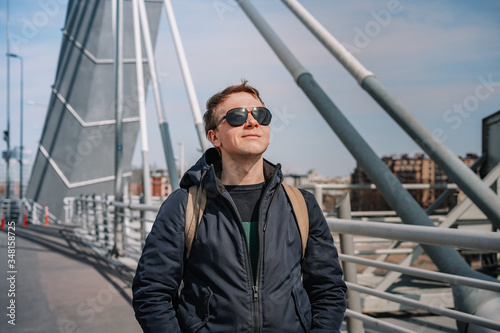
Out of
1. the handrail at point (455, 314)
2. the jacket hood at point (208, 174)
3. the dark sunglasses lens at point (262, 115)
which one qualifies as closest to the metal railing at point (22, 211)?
the handrail at point (455, 314)

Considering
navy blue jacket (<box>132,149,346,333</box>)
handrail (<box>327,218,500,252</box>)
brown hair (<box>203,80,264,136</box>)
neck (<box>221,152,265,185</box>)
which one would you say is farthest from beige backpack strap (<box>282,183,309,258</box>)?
handrail (<box>327,218,500,252</box>)

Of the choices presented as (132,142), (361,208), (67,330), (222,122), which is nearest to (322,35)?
(67,330)

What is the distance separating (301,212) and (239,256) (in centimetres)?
32

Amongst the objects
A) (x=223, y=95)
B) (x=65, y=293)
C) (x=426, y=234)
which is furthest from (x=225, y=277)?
(x=65, y=293)

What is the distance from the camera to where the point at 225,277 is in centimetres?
→ 169

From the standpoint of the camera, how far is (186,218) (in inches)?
69.0

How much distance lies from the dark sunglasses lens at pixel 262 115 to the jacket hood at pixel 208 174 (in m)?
0.19

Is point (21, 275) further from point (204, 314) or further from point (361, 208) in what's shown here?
point (361, 208)

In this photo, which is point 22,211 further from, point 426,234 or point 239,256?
point 239,256

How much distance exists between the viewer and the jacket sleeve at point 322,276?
1829mm

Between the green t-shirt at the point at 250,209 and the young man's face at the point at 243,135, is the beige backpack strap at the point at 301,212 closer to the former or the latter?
the green t-shirt at the point at 250,209

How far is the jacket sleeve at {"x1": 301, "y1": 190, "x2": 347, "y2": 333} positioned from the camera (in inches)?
72.0

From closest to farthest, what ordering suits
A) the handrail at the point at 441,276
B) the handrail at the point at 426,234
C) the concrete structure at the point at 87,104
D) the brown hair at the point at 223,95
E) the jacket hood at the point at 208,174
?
the jacket hood at the point at 208,174, the brown hair at the point at 223,95, the handrail at the point at 426,234, the handrail at the point at 441,276, the concrete structure at the point at 87,104

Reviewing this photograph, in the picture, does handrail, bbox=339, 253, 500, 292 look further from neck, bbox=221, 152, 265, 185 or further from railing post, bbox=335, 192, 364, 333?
neck, bbox=221, 152, 265, 185
